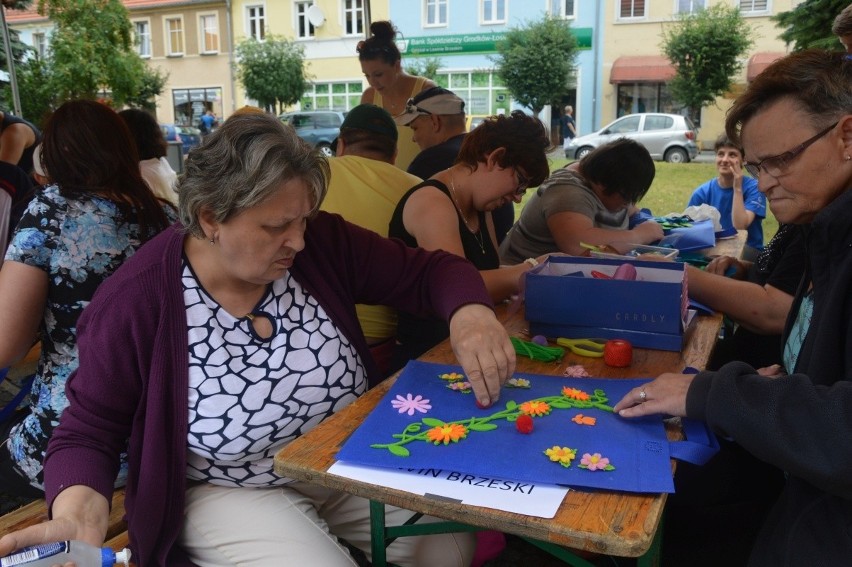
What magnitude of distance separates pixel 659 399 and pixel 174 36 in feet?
104

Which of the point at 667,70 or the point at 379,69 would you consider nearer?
the point at 379,69

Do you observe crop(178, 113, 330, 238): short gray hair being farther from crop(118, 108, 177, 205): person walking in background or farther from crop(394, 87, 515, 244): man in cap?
crop(118, 108, 177, 205): person walking in background

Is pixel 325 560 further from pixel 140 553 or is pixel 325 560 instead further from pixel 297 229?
pixel 297 229

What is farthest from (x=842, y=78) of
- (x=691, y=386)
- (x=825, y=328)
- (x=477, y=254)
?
(x=477, y=254)

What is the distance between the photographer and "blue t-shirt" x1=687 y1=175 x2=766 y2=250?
4582 millimetres

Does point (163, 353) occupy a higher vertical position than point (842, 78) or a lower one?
lower

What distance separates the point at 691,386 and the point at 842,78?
69cm

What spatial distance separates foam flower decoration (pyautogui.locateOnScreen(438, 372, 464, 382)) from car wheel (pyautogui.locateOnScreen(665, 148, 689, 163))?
1840 centimetres

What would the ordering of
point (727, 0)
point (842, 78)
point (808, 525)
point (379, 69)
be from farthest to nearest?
point (727, 0)
point (379, 69)
point (842, 78)
point (808, 525)

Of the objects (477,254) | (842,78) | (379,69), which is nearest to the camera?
(842,78)

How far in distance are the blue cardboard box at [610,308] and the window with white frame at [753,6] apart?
2550cm

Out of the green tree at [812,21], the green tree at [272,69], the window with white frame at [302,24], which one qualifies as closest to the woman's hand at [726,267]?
the green tree at [812,21]

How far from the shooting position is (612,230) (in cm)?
325

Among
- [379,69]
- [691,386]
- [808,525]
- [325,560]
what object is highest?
[379,69]
